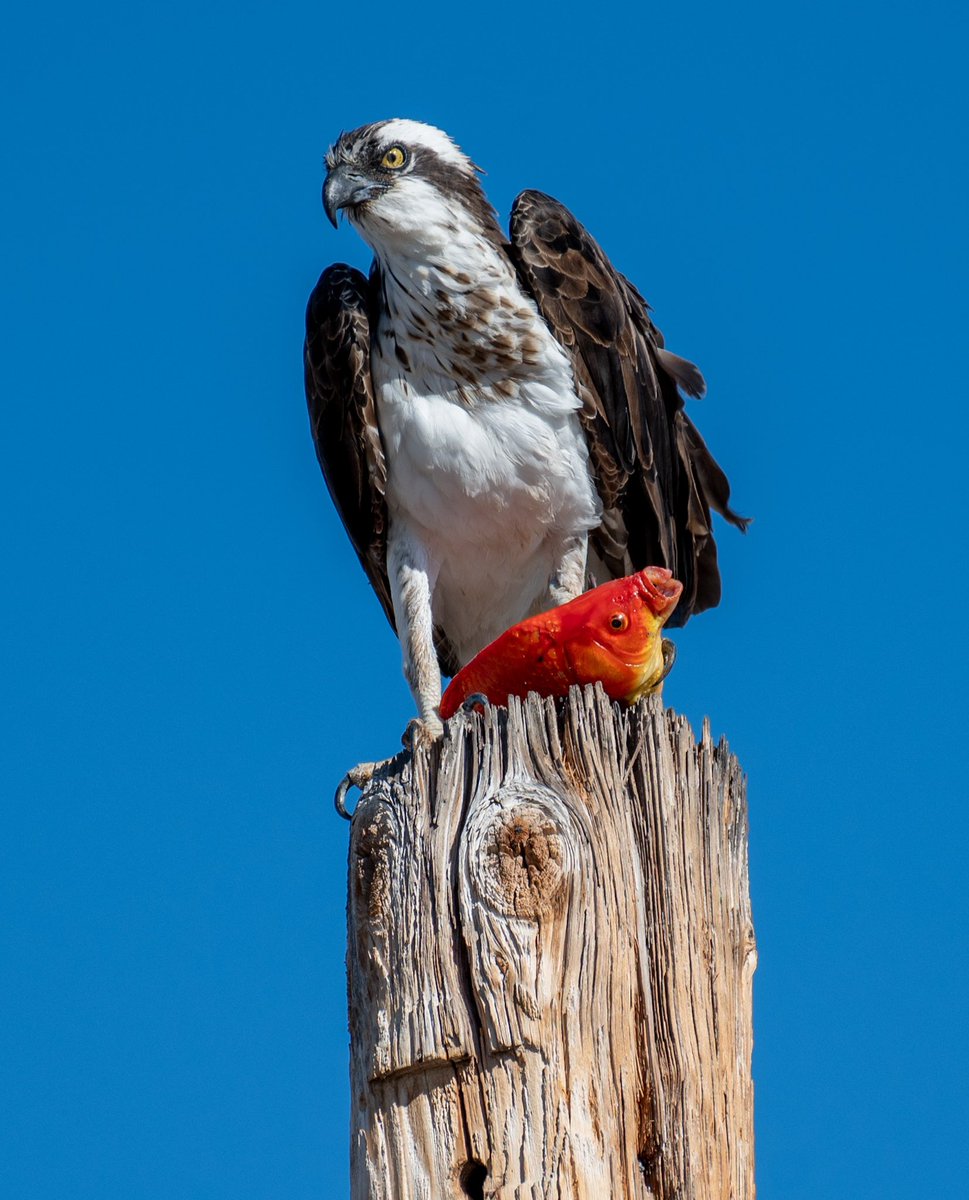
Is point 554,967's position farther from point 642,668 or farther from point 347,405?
point 347,405

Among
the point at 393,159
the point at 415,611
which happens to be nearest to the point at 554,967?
the point at 415,611

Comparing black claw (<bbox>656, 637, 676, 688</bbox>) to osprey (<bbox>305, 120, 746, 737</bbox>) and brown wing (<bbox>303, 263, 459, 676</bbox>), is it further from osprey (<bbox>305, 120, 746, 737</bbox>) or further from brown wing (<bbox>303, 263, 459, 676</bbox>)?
brown wing (<bbox>303, 263, 459, 676</bbox>)

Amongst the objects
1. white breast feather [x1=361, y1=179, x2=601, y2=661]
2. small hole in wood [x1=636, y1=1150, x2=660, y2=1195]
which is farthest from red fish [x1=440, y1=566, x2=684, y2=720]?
white breast feather [x1=361, y1=179, x2=601, y2=661]

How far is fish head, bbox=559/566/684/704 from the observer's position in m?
4.71

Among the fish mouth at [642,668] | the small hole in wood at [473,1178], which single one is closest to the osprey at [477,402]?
the fish mouth at [642,668]

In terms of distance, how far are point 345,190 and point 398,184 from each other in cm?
23

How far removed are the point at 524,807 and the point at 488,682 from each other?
922mm

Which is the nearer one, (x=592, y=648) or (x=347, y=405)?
(x=592, y=648)

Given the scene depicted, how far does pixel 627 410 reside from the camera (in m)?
7.12

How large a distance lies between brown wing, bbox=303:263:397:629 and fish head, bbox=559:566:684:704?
2.39 meters

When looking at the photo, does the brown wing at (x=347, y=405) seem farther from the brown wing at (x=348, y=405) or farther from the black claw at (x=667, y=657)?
the black claw at (x=667, y=657)

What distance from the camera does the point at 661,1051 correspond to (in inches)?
152

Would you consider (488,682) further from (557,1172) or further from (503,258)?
(503,258)

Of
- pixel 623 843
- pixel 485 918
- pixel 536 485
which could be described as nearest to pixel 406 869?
pixel 485 918
